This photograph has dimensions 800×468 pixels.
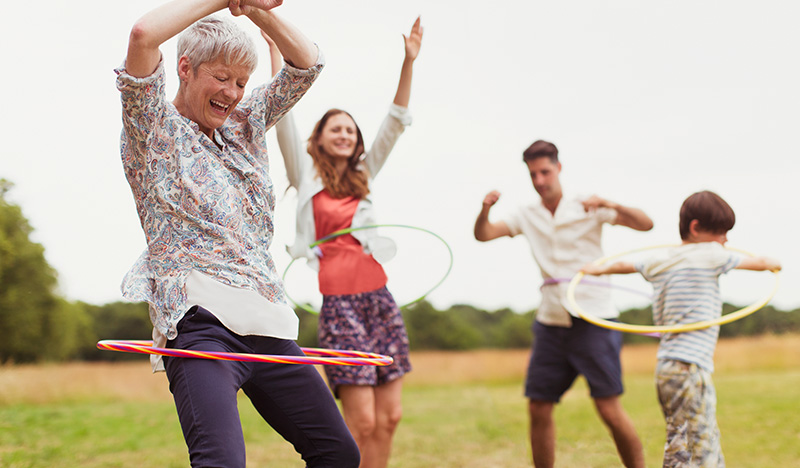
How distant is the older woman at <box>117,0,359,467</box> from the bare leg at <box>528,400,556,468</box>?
2352 millimetres

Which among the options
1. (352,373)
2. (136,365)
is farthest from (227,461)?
(136,365)

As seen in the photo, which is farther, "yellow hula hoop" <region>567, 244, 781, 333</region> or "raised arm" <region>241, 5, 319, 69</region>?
"yellow hula hoop" <region>567, 244, 781, 333</region>

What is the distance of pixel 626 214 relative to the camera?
4543 mm

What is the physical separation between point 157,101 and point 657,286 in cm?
290

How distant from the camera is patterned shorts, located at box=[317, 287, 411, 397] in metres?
4.11

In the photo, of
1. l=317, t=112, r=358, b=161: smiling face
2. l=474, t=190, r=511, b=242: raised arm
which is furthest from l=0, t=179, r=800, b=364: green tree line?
l=317, t=112, r=358, b=161: smiling face

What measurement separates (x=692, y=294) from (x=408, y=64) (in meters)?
1.99

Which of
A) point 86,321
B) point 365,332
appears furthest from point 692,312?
point 86,321

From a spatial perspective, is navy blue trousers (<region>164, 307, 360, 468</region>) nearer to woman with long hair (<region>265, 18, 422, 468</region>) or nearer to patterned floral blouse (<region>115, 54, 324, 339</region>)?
patterned floral blouse (<region>115, 54, 324, 339</region>)

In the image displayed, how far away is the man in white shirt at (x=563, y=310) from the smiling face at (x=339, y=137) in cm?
97

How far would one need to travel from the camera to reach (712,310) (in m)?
3.97

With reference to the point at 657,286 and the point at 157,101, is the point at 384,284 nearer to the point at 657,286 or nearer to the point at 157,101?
the point at 657,286

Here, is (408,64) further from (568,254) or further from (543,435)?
(543,435)

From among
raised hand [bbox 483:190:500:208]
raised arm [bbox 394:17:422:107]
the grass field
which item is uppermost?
raised arm [bbox 394:17:422:107]
